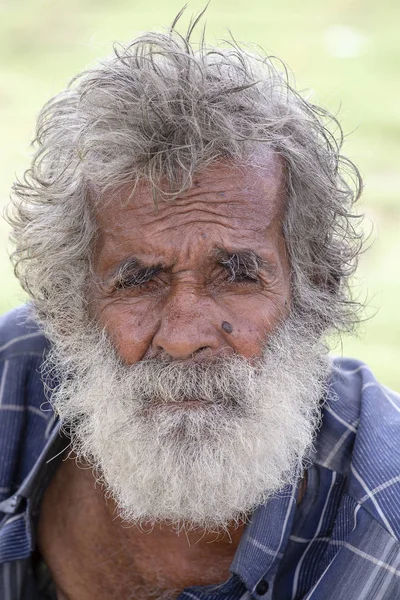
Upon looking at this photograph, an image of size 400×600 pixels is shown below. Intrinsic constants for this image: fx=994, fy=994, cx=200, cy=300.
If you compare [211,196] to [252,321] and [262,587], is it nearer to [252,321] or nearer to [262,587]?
[252,321]

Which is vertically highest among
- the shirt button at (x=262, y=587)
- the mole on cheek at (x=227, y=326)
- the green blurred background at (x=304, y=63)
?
the green blurred background at (x=304, y=63)

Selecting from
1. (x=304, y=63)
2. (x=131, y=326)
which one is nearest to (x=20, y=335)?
(x=131, y=326)

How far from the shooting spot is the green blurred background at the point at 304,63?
7.00m

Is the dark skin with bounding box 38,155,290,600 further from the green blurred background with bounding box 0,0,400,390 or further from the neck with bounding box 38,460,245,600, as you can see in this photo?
the green blurred background with bounding box 0,0,400,390

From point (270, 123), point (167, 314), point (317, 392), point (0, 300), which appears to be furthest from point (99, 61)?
point (0, 300)

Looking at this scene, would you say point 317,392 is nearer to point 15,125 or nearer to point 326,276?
point 326,276

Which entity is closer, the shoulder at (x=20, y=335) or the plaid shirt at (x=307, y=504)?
the plaid shirt at (x=307, y=504)

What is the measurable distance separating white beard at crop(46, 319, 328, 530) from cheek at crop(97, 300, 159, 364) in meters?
0.04

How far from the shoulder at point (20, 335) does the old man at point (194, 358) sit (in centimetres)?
15

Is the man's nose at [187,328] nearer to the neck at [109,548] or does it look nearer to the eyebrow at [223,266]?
the eyebrow at [223,266]

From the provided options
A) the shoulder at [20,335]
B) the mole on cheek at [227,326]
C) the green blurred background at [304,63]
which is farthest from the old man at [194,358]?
the green blurred background at [304,63]

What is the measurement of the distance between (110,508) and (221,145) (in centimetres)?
127

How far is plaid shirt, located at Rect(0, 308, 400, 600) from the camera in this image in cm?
273

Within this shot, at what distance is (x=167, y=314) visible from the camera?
278 cm
